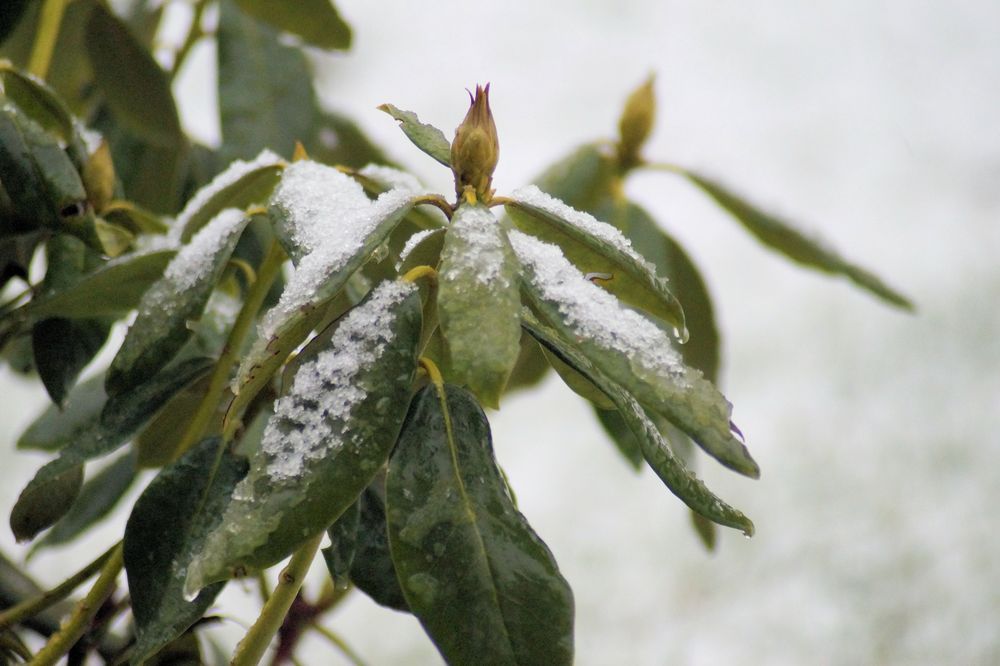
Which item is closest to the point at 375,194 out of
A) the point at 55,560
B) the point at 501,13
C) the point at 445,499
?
the point at 445,499

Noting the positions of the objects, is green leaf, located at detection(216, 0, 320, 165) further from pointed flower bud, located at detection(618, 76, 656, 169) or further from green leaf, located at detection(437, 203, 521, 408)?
green leaf, located at detection(437, 203, 521, 408)

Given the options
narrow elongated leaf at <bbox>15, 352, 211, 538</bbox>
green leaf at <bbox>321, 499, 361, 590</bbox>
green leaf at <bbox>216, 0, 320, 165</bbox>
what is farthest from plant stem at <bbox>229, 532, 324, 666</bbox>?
green leaf at <bbox>216, 0, 320, 165</bbox>

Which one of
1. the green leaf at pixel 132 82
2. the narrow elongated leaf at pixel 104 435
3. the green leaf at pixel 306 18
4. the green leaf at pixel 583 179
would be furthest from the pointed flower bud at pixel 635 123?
the narrow elongated leaf at pixel 104 435

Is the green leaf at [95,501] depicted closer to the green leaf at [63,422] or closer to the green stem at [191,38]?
the green leaf at [63,422]

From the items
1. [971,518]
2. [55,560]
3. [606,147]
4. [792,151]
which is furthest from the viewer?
[792,151]

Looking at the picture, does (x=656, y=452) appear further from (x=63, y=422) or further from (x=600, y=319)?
(x=63, y=422)

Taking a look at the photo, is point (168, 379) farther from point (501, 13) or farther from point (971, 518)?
point (501, 13)

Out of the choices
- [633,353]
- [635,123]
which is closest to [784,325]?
[635,123]
